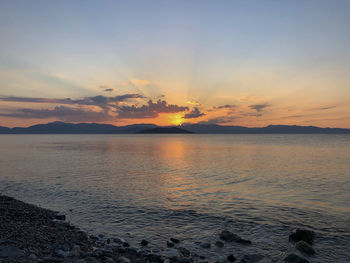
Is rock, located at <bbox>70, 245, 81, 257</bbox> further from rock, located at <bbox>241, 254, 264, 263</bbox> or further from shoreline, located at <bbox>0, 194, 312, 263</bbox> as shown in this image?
rock, located at <bbox>241, 254, 264, 263</bbox>

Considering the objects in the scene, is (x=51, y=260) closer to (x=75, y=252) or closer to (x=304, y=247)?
(x=75, y=252)

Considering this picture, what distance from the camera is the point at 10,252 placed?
11.1 metres

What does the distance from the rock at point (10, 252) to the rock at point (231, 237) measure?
1131cm

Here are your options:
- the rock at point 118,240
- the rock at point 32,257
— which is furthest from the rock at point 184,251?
the rock at point 32,257

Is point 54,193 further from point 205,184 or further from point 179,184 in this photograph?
point 205,184

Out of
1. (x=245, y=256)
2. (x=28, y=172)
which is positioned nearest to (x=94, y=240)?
(x=245, y=256)

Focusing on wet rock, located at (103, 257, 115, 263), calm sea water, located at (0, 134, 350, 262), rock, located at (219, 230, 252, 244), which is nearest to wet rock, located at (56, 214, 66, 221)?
calm sea water, located at (0, 134, 350, 262)

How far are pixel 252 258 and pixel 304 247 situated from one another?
3.43m

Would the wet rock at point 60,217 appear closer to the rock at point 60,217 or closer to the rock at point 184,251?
the rock at point 60,217

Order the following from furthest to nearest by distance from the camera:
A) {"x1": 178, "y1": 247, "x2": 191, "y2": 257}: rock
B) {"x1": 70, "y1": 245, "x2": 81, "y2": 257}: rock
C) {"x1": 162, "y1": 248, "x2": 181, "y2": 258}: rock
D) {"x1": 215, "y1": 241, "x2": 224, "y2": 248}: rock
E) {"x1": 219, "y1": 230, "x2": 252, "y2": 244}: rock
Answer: {"x1": 219, "y1": 230, "x2": 252, "y2": 244}: rock < {"x1": 215, "y1": 241, "x2": 224, "y2": 248}: rock < {"x1": 178, "y1": 247, "x2": 191, "y2": 257}: rock < {"x1": 162, "y1": 248, "x2": 181, "y2": 258}: rock < {"x1": 70, "y1": 245, "x2": 81, "y2": 257}: rock

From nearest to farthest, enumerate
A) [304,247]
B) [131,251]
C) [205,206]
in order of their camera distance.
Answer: [131,251] → [304,247] → [205,206]

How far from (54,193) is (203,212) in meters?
17.8

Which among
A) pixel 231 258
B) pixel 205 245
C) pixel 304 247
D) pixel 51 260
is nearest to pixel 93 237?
pixel 51 260

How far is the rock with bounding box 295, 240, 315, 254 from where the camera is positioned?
1379 cm
